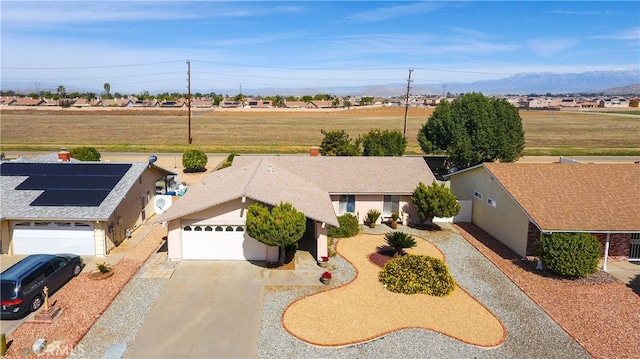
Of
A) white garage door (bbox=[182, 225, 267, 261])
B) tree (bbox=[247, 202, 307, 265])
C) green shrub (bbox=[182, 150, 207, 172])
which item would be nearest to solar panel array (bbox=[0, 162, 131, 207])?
white garage door (bbox=[182, 225, 267, 261])

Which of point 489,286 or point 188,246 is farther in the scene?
point 188,246

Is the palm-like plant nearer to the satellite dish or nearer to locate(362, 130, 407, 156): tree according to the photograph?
the satellite dish

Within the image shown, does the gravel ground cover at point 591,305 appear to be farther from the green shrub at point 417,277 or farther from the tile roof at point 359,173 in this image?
the tile roof at point 359,173

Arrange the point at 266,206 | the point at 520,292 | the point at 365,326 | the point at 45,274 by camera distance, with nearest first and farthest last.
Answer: the point at 365,326, the point at 45,274, the point at 520,292, the point at 266,206

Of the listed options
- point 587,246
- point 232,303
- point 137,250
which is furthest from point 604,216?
point 137,250

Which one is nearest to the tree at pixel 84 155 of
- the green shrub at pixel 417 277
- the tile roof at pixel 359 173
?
the tile roof at pixel 359 173

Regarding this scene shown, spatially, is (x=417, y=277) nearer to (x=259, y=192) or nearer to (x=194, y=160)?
(x=259, y=192)

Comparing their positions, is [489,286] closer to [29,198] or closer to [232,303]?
[232,303]
